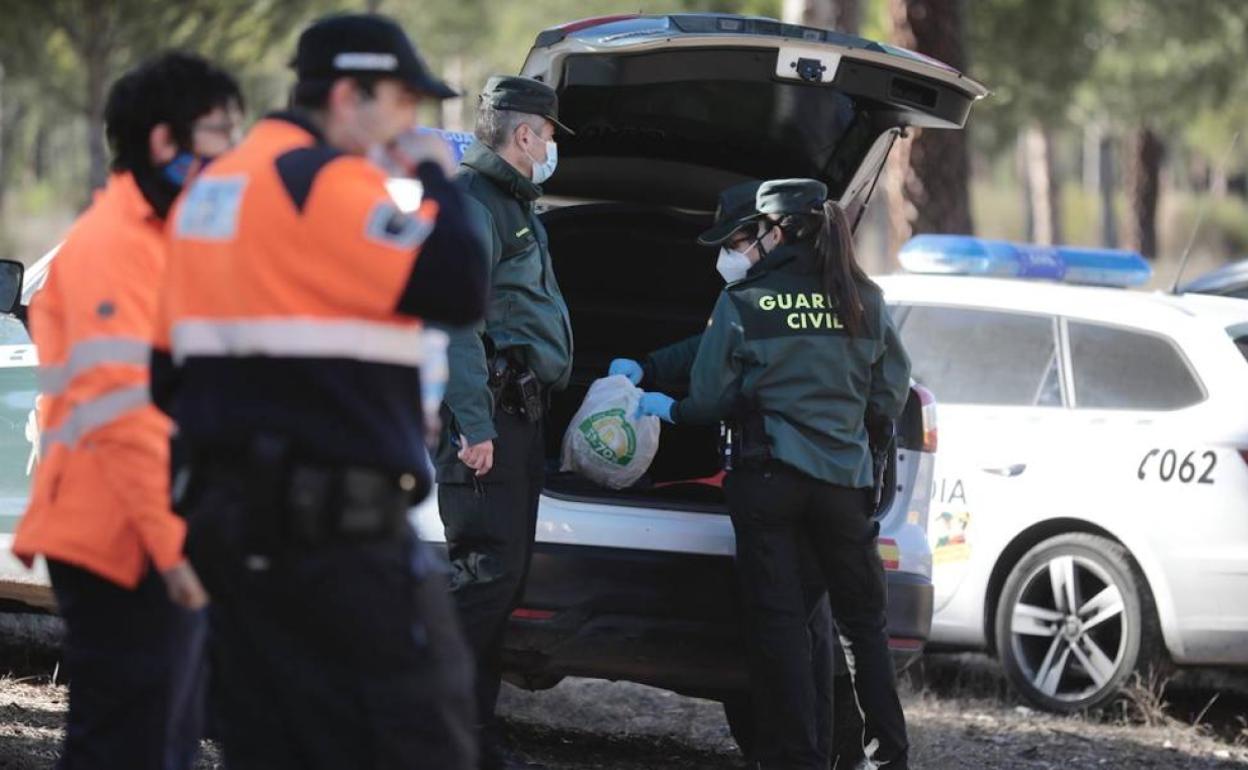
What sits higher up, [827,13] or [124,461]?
[827,13]

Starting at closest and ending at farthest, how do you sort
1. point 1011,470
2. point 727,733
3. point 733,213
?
1. point 733,213
2. point 727,733
3. point 1011,470

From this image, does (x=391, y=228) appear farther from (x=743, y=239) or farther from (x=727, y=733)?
(x=727, y=733)

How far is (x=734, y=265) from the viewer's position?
624 cm

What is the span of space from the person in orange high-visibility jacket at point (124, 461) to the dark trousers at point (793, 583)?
212 centimetres

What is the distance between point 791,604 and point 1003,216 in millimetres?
43536

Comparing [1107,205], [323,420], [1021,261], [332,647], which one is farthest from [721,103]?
[1107,205]

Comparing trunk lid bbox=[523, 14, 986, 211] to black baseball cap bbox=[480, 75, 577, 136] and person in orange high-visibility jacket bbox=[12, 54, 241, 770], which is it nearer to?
black baseball cap bbox=[480, 75, 577, 136]

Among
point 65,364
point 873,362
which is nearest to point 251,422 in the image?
point 65,364

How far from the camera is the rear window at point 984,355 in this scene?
8.61 metres

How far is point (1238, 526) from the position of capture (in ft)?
25.7

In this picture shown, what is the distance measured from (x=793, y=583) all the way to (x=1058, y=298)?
315 cm

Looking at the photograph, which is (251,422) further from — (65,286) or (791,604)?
(791,604)

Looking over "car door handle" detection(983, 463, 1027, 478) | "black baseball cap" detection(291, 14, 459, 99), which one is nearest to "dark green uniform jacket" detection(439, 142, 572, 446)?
"black baseball cap" detection(291, 14, 459, 99)

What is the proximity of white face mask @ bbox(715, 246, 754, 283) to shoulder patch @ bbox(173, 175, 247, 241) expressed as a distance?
2770 millimetres
